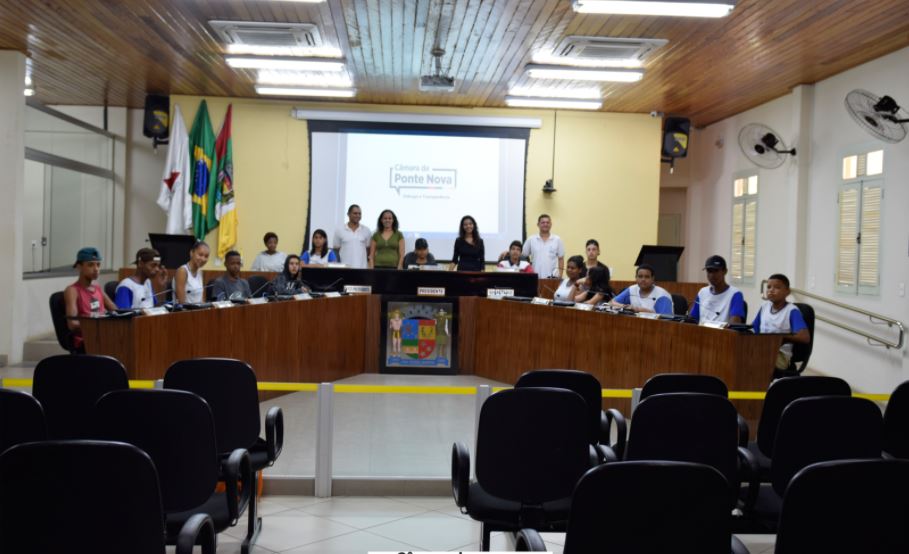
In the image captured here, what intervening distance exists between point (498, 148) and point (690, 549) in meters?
9.80

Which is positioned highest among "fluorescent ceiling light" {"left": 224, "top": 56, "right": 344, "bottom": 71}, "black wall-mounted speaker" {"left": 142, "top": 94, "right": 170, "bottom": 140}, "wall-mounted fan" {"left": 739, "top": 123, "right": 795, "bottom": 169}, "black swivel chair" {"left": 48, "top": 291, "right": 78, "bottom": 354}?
"fluorescent ceiling light" {"left": 224, "top": 56, "right": 344, "bottom": 71}

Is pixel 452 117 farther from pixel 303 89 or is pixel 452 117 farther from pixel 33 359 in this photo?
pixel 33 359

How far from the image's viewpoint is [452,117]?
1119 centimetres

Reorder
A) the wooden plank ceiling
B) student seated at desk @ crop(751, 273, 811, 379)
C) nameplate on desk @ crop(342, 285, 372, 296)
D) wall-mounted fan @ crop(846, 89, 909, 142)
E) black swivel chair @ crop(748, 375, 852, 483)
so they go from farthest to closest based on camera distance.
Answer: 1. nameplate on desk @ crop(342, 285, 372, 296)
2. the wooden plank ceiling
3. wall-mounted fan @ crop(846, 89, 909, 142)
4. student seated at desk @ crop(751, 273, 811, 379)
5. black swivel chair @ crop(748, 375, 852, 483)

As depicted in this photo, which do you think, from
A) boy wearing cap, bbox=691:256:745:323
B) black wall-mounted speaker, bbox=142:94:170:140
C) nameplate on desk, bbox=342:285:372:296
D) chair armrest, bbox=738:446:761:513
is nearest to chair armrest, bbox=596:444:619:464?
chair armrest, bbox=738:446:761:513

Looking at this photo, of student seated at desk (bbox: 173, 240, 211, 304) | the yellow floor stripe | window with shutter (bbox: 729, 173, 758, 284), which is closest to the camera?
the yellow floor stripe

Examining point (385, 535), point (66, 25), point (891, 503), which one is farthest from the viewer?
point (66, 25)

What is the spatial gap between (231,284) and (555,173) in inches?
230

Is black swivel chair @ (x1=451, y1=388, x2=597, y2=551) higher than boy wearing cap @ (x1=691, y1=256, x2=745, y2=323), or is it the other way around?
boy wearing cap @ (x1=691, y1=256, x2=745, y2=323)

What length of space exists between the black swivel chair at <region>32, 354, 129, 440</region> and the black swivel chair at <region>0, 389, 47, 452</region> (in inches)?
25.0

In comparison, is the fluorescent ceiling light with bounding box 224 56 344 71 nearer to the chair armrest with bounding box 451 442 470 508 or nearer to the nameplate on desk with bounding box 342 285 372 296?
the nameplate on desk with bounding box 342 285 372 296

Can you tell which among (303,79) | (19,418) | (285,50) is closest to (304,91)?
(303,79)

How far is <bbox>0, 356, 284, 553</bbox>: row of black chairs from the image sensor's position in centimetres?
185

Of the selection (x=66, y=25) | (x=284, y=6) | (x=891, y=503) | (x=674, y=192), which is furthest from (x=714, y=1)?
(x=674, y=192)
